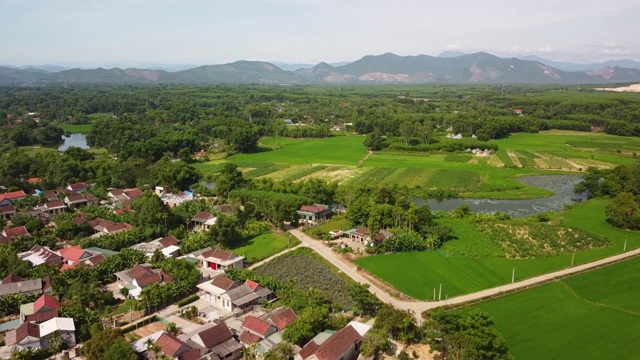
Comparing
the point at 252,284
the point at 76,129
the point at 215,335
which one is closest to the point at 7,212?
the point at 252,284

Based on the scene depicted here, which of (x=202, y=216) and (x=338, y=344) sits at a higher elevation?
(x=338, y=344)

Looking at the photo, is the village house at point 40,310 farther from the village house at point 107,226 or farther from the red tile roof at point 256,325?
the village house at point 107,226

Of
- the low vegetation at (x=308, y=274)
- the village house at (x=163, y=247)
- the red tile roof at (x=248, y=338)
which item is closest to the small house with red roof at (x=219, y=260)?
the low vegetation at (x=308, y=274)

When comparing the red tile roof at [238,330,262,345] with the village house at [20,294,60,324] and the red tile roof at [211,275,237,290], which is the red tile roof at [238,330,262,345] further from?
the village house at [20,294,60,324]

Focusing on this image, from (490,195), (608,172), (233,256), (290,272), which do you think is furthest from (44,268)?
(608,172)

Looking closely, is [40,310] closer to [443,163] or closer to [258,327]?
[258,327]

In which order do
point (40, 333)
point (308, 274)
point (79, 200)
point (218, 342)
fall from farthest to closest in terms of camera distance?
point (79, 200) → point (308, 274) → point (40, 333) → point (218, 342)
